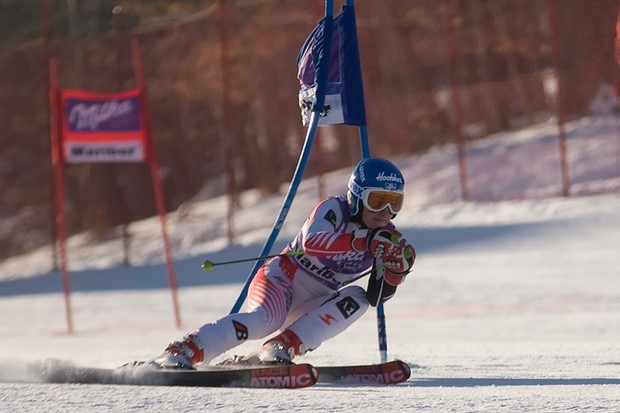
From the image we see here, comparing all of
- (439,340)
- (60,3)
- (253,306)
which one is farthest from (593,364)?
(60,3)

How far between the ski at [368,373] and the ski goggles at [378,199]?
70cm

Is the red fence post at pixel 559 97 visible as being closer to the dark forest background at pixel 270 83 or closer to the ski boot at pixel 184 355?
the dark forest background at pixel 270 83

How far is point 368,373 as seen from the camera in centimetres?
549

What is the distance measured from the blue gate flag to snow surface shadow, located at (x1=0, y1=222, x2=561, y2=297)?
7.49 meters

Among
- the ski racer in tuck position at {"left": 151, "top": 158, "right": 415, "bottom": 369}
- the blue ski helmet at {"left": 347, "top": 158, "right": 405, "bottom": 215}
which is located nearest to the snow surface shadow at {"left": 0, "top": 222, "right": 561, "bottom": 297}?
the ski racer in tuck position at {"left": 151, "top": 158, "right": 415, "bottom": 369}

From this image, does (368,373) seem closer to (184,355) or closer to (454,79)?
(184,355)

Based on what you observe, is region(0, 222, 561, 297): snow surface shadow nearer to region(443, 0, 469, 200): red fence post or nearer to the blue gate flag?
region(443, 0, 469, 200): red fence post

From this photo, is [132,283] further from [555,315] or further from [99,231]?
[555,315]

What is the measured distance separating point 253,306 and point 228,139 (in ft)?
32.9

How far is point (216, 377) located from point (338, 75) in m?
2.07

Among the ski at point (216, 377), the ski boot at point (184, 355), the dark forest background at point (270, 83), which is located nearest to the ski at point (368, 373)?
the ski at point (216, 377)

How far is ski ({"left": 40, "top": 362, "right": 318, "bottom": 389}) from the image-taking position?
16.9 feet

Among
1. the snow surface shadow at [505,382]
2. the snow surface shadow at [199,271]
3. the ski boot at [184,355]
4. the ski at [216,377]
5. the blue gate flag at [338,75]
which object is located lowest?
the snow surface shadow at [199,271]

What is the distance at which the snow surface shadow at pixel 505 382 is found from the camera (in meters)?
5.21
